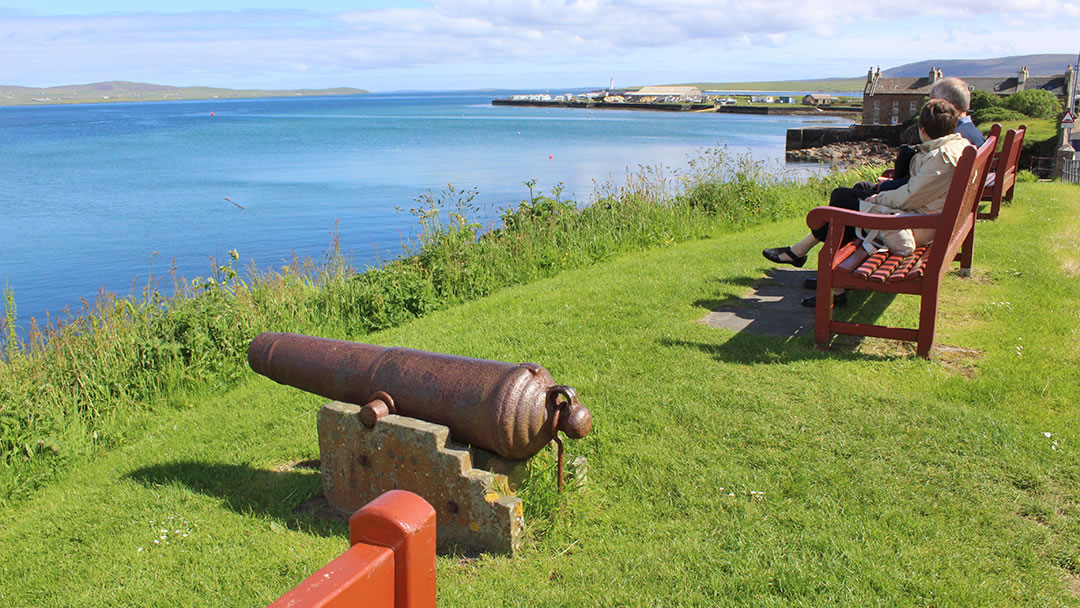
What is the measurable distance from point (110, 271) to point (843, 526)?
17.4 metres

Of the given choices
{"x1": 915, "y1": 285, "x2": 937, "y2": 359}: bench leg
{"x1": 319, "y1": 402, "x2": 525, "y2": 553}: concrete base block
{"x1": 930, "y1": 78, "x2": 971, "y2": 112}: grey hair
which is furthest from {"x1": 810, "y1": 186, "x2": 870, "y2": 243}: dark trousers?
{"x1": 319, "y1": 402, "x2": 525, "y2": 553}: concrete base block

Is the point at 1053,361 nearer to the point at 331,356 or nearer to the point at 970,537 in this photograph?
the point at 970,537

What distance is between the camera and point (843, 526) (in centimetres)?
355

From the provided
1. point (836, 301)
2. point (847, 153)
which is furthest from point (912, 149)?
point (847, 153)

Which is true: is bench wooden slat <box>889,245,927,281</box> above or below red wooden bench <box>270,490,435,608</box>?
below

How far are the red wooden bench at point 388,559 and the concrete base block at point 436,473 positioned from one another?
216 centimetres

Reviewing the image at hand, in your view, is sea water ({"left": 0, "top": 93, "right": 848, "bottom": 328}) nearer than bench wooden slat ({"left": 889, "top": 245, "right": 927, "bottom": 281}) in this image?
No

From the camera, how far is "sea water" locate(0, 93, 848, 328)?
18.2 m

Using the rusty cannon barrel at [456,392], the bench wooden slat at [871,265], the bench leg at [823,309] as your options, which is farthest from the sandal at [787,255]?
the rusty cannon barrel at [456,392]

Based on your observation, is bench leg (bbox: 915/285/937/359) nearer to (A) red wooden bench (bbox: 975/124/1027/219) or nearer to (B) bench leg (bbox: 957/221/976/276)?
(B) bench leg (bbox: 957/221/976/276)

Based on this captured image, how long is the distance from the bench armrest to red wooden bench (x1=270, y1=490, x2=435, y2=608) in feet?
15.0

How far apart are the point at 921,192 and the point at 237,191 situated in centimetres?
2942

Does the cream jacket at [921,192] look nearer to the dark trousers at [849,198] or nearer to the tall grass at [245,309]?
the dark trousers at [849,198]

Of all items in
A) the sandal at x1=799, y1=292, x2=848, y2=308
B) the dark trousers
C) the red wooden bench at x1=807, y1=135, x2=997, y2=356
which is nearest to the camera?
the red wooden bench at x1=807, y1=135, x2=997, y2=356
